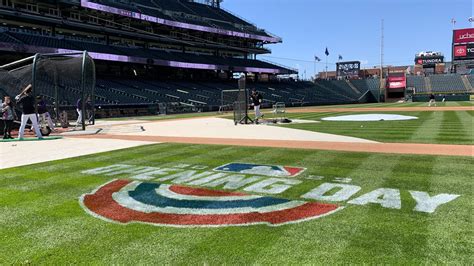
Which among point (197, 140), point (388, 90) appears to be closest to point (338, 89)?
point (388, 90)

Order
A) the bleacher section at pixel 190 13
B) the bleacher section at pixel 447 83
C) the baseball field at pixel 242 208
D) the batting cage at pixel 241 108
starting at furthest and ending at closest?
the bleacher section at pixel 447 83 < the bleacher section at pixel 190 13 < the batting cage at pixel 241 108 < the baseball field at pixel 242 208

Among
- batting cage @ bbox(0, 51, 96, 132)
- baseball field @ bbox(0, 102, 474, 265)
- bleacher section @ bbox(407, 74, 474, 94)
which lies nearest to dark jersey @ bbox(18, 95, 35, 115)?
batting cage @ bbox(0, 51, 96, 132)

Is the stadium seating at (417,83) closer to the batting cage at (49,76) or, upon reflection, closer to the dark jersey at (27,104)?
the batting cage at (49,76)

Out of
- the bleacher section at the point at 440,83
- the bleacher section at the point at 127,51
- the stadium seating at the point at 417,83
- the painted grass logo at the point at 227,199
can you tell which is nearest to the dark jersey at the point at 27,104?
the painted grass logo at the point at 227,199

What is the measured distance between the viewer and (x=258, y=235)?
14.6 ft

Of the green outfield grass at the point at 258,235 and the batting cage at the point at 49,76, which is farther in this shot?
the batting cage at the point at 49,76

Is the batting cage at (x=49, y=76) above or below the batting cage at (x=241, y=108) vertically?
above

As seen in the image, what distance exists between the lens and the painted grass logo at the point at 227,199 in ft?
16.8

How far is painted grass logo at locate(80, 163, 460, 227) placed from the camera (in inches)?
202

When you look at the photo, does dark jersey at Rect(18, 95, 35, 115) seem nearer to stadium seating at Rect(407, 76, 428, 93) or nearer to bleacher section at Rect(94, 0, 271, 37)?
bleacher section at Rect(94, 0, 271, 37)

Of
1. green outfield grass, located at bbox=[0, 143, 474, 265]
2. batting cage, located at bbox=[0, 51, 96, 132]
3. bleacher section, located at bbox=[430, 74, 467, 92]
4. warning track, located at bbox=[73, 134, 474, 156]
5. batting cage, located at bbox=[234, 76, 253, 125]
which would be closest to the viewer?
green outfield grass, located at bbox=[0, 143, 474, 265]

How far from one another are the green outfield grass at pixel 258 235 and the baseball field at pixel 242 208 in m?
0.02

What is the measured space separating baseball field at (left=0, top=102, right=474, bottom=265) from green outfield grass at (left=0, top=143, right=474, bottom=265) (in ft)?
0.06

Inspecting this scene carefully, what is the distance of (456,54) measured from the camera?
88500mm
